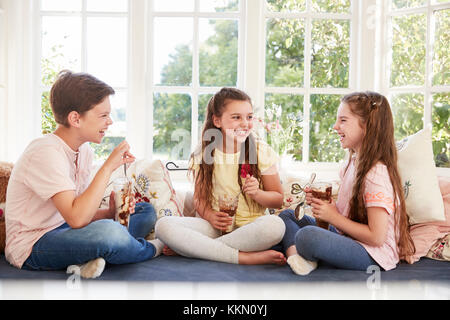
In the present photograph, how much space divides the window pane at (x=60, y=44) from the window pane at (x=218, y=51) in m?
0.85

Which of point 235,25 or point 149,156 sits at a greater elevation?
point 235,25

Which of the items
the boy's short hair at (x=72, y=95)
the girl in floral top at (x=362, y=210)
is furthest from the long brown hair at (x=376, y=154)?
the boy's short hair at (x=72, y=95)

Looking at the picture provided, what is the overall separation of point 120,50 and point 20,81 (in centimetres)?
69

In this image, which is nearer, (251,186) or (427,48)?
(251,186)

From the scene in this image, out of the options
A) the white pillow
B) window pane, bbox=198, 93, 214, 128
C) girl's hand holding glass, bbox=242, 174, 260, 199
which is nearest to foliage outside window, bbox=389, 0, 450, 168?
the white pillow

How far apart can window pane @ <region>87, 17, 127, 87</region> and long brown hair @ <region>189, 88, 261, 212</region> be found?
1.13 m

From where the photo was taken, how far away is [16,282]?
156 centimetres

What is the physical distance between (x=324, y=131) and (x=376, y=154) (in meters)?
1.42

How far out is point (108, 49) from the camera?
3.12m

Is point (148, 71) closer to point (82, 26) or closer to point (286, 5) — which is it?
point (82, 26)

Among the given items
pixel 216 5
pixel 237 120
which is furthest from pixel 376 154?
pixel 216 5

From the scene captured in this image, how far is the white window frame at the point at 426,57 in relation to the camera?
2.90 metres

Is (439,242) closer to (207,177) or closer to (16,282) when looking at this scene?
(207,177)
